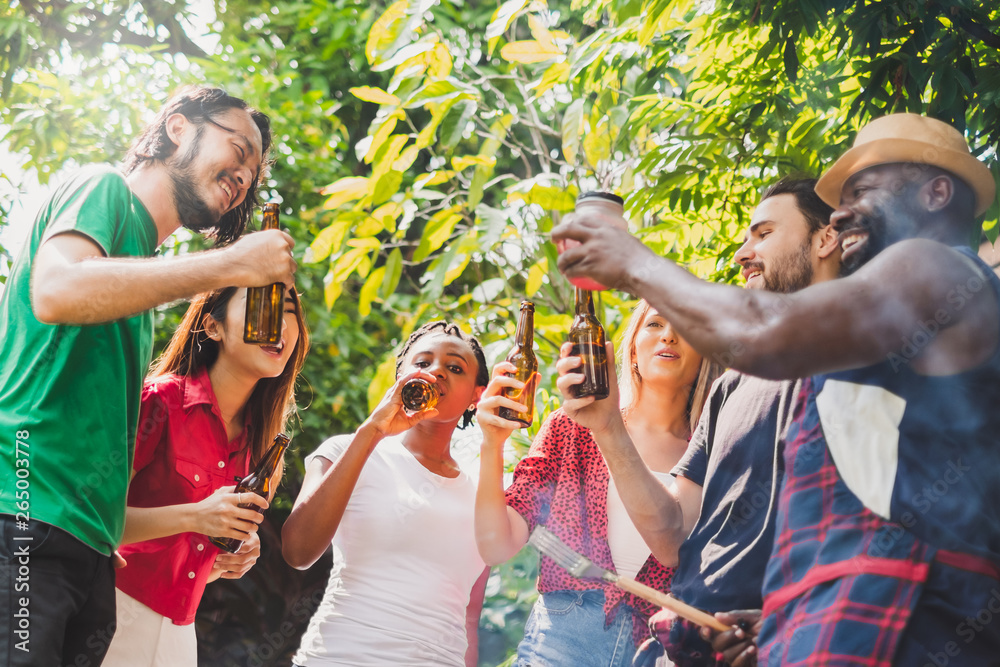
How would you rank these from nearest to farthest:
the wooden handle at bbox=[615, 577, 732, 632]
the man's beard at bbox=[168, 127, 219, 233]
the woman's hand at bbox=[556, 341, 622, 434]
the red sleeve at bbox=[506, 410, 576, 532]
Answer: the wooden handle at bbox=[615, 577, 732, 632], the woman's hand at bbox=[556, 341, 622, 434], the man's beard at bbox=[168, 127, 219, 233], the red sleeve at bbox=[506, 410, 576, 532]

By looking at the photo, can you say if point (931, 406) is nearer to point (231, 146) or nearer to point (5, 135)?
→ point (231, 146)

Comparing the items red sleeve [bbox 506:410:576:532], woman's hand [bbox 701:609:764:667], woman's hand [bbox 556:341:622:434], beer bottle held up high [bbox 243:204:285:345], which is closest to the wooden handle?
woman's hand [bbox 701:609:764:667]

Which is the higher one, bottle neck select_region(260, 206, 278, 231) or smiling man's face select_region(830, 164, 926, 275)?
smiling man's face select_region(830, 164, 926, 275)

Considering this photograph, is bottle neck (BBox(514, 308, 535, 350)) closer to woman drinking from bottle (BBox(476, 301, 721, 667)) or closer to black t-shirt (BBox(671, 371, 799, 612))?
woman drinking from bottle (BBox(476, 301, 721, 667))

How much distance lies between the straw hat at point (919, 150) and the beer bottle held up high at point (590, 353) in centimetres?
77

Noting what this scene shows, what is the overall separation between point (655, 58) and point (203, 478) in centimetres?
212

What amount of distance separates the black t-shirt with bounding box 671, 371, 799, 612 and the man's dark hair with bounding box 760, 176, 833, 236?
2.03 feet

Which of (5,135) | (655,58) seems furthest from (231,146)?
(5,135)

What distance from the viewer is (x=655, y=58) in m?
3.15

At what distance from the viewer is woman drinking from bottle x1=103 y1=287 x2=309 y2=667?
87.8 inches

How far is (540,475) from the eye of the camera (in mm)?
2543

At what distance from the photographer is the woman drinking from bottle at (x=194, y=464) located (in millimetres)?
2230

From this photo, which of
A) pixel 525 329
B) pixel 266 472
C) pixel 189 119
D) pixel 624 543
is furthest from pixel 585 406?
pixel 189 119

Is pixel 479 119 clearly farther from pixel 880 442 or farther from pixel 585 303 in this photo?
pixel 880 442
